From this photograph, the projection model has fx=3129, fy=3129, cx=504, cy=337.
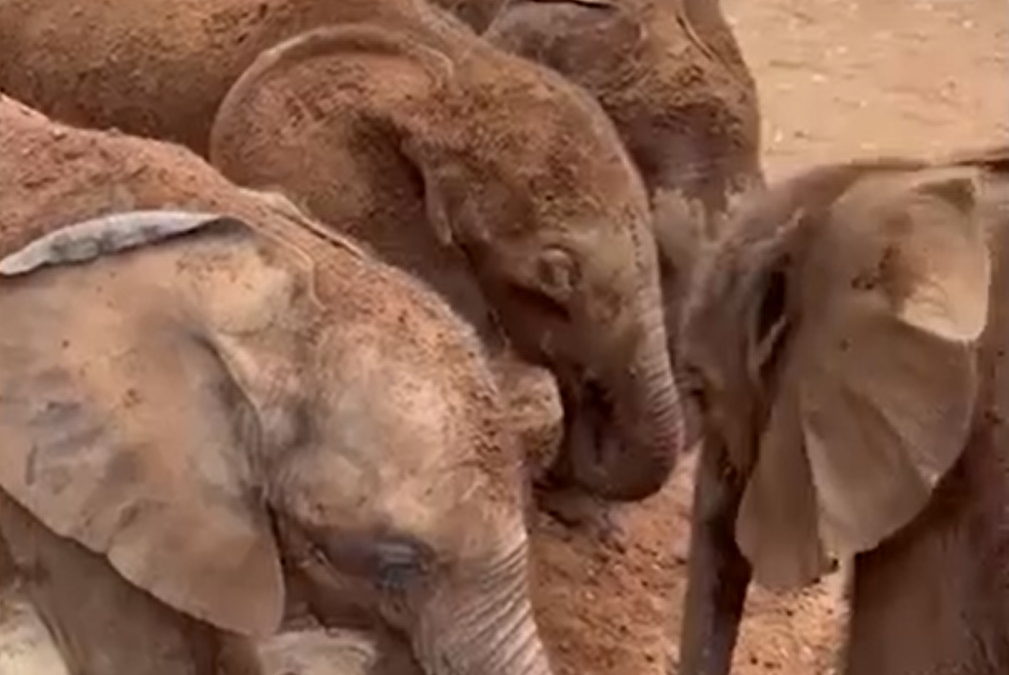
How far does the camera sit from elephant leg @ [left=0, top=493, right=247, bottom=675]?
1.79m

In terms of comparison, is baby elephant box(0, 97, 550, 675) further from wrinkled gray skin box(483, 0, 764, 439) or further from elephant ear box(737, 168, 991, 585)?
wrinkled gray skin box(483, 0, 764, 439)

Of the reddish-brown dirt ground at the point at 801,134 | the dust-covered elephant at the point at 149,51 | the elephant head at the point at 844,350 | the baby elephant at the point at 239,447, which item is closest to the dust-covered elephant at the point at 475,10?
the dust-covered elephant at the point at 149,51

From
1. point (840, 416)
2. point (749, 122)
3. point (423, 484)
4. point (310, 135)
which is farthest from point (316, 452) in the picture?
point (749, 122)

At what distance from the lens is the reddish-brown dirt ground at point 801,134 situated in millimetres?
2654

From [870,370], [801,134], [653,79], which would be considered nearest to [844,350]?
[870,370]

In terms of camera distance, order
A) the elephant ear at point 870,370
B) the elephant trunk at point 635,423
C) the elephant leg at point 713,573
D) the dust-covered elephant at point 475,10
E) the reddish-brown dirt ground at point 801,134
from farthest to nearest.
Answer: the dust-covered elephant at point 475,10 → the reddish-brown dirt ground at point 801,134 → the elephant trunk at point 635,423 → the elephant leg at point 713,573 → the elephant ear at point 870,370

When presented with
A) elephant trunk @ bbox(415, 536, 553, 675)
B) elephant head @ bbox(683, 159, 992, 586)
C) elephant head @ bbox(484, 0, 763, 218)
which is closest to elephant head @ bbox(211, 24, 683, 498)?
elephant head @ bbox(484, 0, 763, 218)

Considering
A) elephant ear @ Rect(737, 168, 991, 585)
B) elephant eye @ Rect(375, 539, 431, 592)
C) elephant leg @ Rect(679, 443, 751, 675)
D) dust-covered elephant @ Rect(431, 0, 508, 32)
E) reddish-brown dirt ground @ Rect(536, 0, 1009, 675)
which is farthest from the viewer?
dust-covered elephant @ Rect(431, 0, 508, 32)

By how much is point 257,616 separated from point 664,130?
1.09m

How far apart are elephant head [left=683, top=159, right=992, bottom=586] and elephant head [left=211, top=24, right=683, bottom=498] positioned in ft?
0.79

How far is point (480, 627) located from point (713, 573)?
0.51 m

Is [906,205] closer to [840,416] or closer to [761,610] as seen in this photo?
[840,416]

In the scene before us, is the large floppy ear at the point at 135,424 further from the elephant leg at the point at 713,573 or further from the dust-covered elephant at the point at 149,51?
the dust-covered elephant at the point at 149,51

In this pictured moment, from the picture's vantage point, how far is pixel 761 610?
8.96ft
